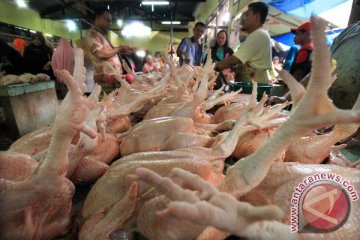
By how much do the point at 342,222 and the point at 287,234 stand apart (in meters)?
0.20

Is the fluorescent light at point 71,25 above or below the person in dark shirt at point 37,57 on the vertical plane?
above

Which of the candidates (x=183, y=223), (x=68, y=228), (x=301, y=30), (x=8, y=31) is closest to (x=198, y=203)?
(x=183, y=223)

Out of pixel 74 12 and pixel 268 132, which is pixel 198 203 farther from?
pixel 74 12

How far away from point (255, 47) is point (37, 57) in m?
3.69

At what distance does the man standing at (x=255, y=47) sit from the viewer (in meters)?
2.68

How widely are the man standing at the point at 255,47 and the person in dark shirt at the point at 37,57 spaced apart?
3214 mm

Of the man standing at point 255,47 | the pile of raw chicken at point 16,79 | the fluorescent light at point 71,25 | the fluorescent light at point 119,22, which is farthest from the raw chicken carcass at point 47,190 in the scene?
the fluorescent light at point 119,22

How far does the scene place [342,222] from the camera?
60cm

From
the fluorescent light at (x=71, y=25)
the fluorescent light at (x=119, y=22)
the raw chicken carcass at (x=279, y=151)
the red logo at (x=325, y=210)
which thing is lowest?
the red logo at (x=325, y=210)

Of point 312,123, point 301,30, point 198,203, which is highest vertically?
point 301,30

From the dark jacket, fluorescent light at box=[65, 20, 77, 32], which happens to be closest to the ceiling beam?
fluorescent light at box=[65, 20, 77, 32]

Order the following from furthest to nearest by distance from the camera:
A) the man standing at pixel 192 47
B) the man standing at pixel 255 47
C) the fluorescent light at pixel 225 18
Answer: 1. the fluorescent light at pixel 225 18
2. the man standing at pixel 192 47
3. the man standing at pixel 255 47

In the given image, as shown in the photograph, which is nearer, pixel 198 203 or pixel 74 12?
pixel 198 203

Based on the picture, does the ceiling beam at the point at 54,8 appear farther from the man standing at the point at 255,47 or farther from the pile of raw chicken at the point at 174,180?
the pile of raw chicken at the point at 174,180
